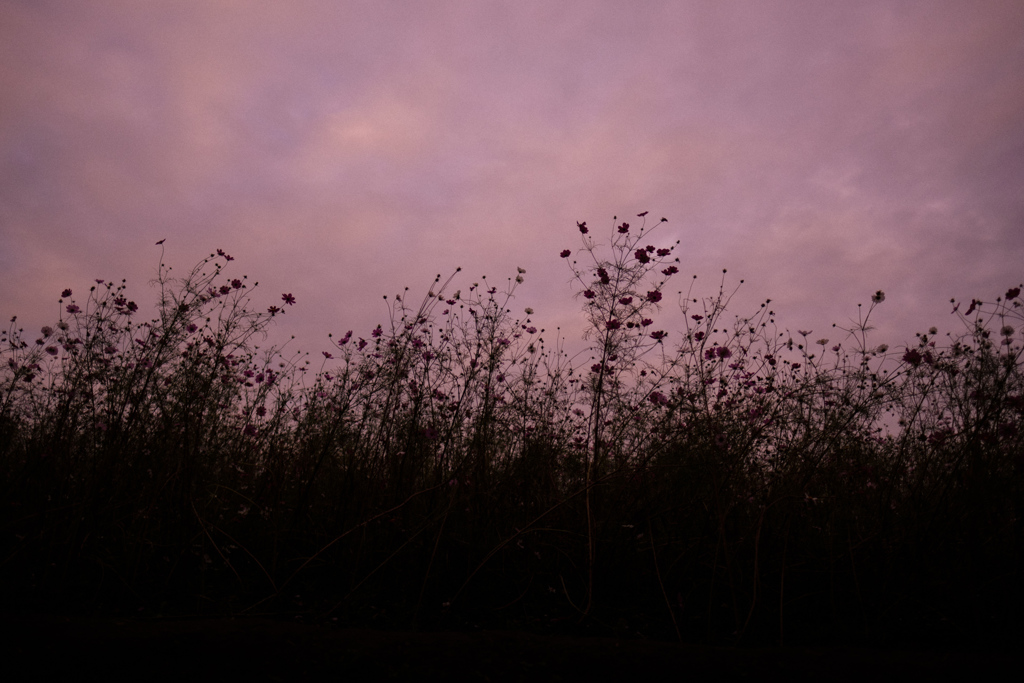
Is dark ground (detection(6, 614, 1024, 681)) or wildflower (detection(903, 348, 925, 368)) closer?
dark ground (detection(6, 614, 1024, 681))

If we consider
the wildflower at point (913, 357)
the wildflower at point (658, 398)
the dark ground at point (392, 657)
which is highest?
the wildflower at point (913, 357)

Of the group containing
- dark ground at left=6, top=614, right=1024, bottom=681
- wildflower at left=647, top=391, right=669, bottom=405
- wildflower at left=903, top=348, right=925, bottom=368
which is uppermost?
wildflower at left=903, top=348, right=925, bottom=368

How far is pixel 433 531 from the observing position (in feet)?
9.12

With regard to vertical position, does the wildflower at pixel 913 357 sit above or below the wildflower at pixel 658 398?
above

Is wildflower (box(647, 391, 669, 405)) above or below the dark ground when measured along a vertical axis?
above

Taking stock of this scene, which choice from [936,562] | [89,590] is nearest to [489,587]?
[89,590]

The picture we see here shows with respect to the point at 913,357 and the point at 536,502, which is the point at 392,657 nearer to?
the point at 536,502

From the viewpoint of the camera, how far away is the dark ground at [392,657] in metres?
1.79

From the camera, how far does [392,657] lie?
1.91m

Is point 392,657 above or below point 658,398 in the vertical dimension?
below

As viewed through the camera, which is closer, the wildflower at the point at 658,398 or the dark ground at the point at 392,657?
the dark ground at the point at 392,657

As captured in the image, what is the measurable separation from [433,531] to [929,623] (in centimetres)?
219

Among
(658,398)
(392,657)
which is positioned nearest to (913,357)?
(658,398)

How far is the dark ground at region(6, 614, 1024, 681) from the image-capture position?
1790 millimetres
